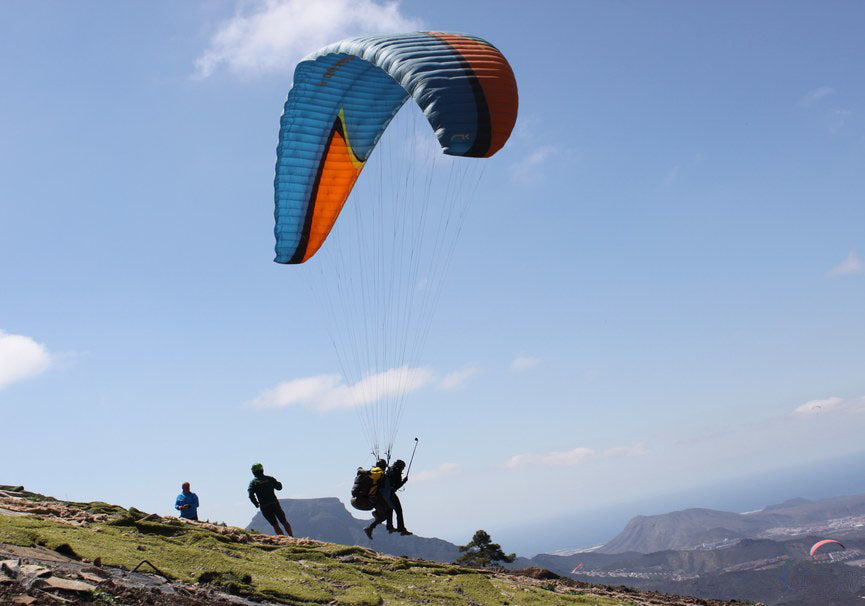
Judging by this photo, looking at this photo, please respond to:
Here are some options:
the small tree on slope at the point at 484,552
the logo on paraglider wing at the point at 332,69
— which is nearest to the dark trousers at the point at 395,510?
the logo on paraglider wing at the point at 332,69

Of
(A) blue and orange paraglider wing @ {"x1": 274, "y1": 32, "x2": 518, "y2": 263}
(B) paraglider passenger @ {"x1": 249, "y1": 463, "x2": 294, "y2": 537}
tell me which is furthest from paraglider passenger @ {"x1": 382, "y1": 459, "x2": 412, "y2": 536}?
(A) blue and orange paraglider wing @ {"x1": 274, "y1": 32, "x2": 518, "y2": 263}

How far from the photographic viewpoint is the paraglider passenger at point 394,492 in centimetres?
1412

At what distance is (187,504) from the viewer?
14727 mm

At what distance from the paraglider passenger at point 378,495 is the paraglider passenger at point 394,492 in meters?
0.08

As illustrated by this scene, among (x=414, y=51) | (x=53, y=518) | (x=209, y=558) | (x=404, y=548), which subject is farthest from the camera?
(x=404, y=548)

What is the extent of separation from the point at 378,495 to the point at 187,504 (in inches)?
164

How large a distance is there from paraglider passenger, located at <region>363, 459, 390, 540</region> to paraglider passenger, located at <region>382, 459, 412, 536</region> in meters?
0.08

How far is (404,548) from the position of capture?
18462cm

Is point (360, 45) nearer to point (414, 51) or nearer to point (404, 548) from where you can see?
point (414, 51)

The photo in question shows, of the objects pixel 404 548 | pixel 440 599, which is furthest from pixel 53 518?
pixel 404 548

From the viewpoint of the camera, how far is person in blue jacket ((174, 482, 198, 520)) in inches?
575

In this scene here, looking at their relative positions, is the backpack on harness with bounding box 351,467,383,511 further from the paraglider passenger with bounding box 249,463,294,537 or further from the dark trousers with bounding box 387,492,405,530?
the paraglider passenger with bounding box 249,463,294,537

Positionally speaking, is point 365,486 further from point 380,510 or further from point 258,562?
point 258,562

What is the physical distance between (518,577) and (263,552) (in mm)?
5312
